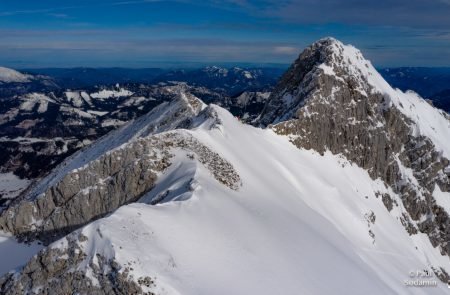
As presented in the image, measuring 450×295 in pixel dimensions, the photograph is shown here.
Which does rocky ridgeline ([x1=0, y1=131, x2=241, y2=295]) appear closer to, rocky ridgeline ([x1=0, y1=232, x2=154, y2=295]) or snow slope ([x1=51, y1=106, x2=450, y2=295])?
snow slope ([x1=51, y1=106, x2=450, y2=295])

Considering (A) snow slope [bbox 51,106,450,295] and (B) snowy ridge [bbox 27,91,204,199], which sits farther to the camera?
(B) snowy ridge [bbox 27,91,204,199]

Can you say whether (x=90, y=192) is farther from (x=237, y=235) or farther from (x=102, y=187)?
(x=237, y=235)

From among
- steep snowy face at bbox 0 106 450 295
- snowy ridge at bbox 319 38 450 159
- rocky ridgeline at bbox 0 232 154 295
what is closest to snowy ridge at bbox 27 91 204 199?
steep snowy face at bbox 0 106 450 295

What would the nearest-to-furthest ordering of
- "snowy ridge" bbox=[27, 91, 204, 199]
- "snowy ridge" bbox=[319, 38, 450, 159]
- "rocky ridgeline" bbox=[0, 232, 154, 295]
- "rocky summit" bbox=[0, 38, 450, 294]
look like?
"rocky ridgeline" bbox=[0, 232, 154, 295], "rocky summit" bbox=[0, 38, 450, 294], "snowy ridge" bbox=[319, 38, 450, 159], "snowy ridge" bbox=[27, 91, 204, 199]

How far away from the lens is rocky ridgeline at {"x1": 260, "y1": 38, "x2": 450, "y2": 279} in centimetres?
8569

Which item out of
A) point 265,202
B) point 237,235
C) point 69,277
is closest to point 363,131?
point 265,202

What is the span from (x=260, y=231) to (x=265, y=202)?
368 inches

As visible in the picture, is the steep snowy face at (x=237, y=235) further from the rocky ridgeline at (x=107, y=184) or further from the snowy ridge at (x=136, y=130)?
the snowy ridge at (x=136, y=130)

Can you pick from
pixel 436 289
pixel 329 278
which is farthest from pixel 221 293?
pixel 436 289

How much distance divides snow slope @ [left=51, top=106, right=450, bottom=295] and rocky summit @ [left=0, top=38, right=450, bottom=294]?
0.17m

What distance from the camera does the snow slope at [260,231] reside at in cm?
2881

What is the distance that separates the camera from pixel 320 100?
8719 centimetres

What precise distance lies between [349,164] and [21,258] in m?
63.7

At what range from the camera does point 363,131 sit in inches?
3580
